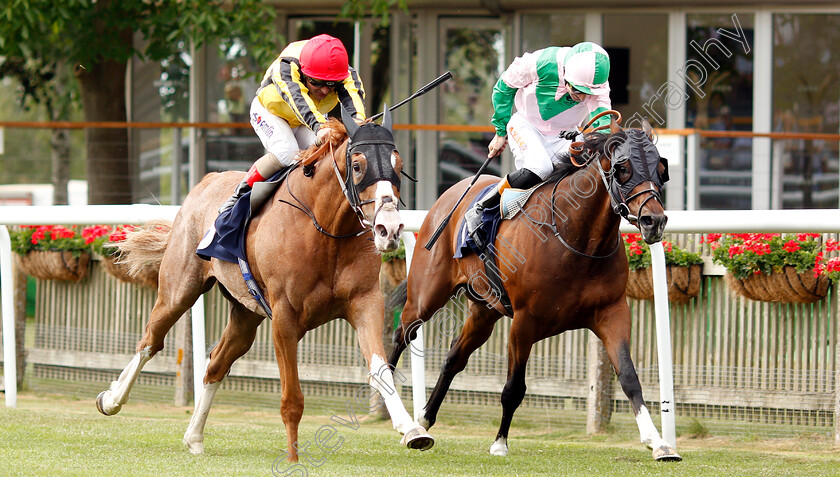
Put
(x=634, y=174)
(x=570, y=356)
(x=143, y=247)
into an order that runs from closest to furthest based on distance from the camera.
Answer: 1. (x=634, y=174)
2. (x=143, y=247)
3. (x=570, y=356)

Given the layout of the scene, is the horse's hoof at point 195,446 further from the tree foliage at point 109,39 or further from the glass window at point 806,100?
the glass window at point 806,100

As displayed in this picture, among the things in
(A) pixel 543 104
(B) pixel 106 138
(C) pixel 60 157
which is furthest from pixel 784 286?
(C) pixel 60 157

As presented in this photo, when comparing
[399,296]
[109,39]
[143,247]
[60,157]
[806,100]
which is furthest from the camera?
[60,157]

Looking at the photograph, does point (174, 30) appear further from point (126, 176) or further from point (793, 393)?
point (793, 393)

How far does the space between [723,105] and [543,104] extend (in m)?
6.84

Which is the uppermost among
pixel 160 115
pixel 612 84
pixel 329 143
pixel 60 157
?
pixel 612 84

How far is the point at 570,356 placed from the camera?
691 centimetres

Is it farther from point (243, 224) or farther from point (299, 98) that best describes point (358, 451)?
point (299, 98)

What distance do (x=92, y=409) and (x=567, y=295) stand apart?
4022 mm

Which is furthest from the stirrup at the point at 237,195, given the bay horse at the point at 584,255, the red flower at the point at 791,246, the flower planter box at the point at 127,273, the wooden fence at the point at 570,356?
the red flower at the point at 791,246

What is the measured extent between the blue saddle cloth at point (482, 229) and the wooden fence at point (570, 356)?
1.47 m

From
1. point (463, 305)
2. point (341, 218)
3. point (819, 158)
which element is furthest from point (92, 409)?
point (819, 158)

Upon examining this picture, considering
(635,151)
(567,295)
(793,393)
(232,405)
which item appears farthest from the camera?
(232,405)

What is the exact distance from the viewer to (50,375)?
8.52 meters
